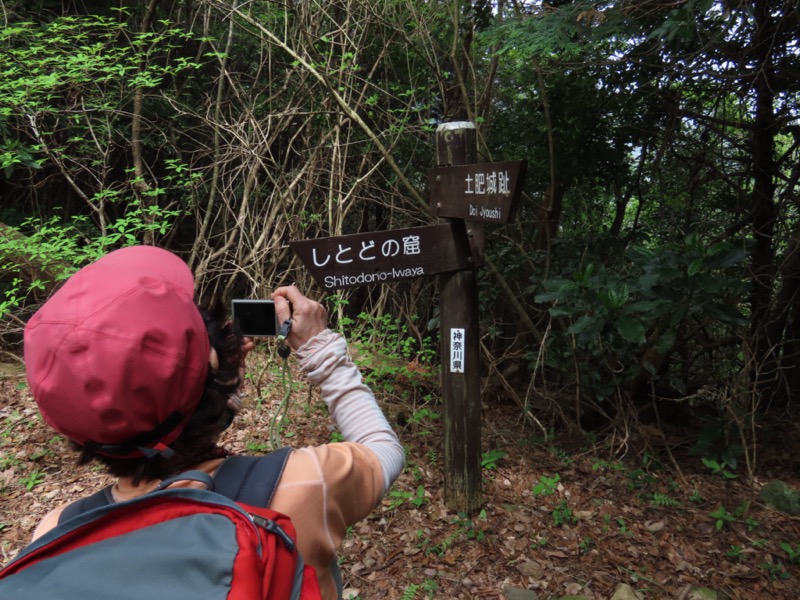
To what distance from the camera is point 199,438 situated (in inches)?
38.7

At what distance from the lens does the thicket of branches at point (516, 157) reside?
12.4 ft

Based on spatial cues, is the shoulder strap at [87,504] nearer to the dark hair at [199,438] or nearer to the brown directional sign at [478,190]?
the dark hair at [199,438]

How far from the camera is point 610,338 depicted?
335 centimetres

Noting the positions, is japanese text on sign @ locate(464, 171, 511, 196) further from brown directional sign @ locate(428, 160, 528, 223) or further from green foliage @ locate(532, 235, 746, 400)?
green foliage @ locate(532, 235, 746, 400)

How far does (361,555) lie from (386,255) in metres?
1.82

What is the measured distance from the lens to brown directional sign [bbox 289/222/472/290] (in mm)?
2650

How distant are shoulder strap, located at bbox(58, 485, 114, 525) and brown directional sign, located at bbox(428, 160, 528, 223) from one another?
1.94m

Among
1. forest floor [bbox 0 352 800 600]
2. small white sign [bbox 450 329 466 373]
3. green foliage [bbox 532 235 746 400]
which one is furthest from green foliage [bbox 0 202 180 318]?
green foliage [bbox 532 235 746 400]

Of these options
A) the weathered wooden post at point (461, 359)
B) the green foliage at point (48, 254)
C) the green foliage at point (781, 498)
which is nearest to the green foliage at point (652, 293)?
the weathered wooden post at point (461, 359)

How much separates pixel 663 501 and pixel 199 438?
3.51 meters

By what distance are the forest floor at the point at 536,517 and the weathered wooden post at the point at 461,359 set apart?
25 centimetres

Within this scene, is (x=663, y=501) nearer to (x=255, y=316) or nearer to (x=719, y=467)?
(x=719, y=467)

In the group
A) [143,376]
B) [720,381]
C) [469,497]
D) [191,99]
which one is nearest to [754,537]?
[720,381]

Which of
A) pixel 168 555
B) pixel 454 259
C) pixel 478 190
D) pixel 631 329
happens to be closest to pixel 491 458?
pixel 631 329
